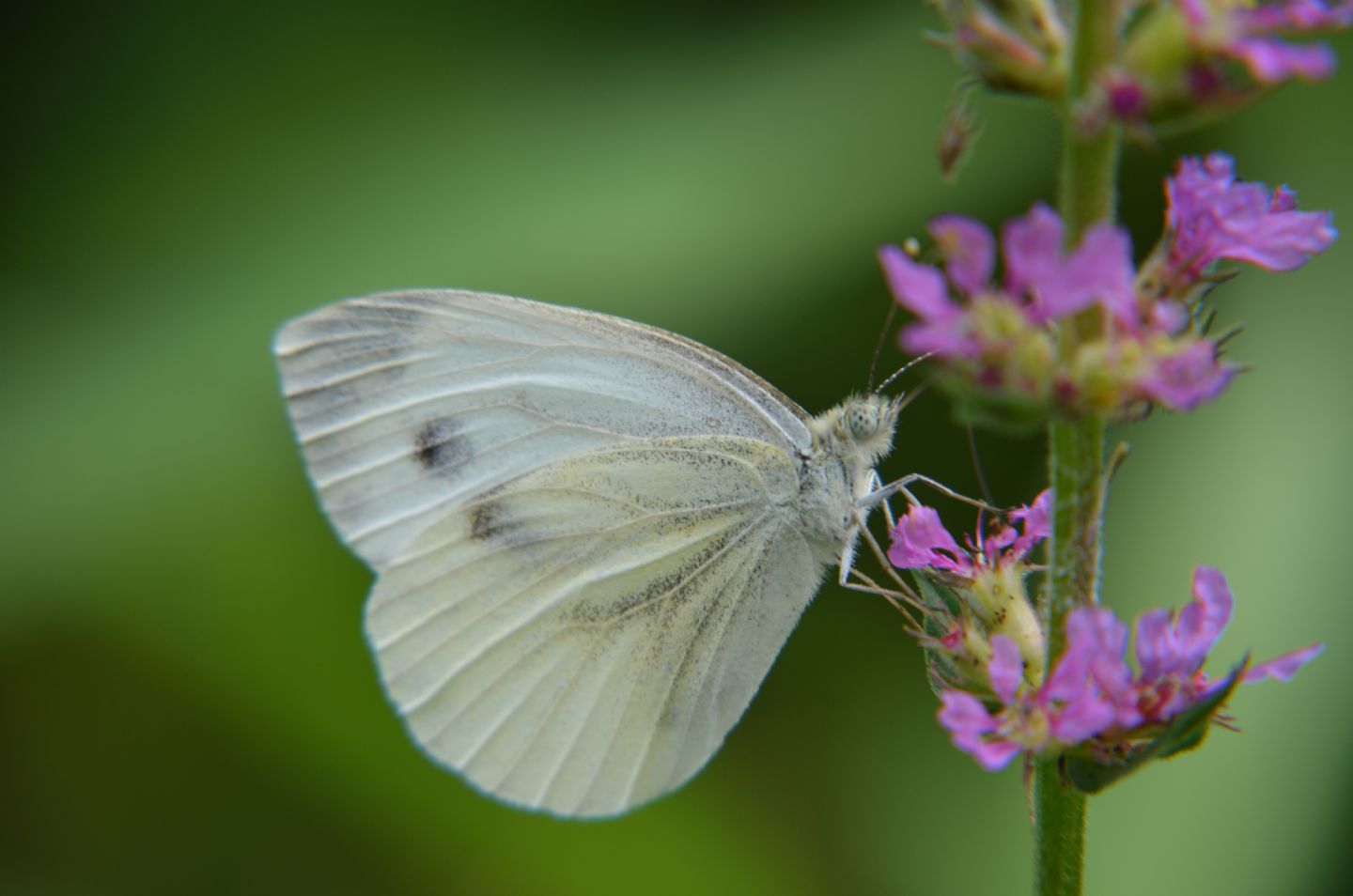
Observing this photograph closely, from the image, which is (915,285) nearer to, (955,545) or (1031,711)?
(1031,711)

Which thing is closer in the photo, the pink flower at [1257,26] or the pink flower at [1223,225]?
the pink flower at [1257,26]

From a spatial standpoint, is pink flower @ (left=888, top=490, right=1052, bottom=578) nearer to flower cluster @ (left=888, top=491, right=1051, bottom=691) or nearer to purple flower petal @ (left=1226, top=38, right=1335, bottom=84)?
flower cluster @ (left=888, top=491, right=1051, bottom=691)

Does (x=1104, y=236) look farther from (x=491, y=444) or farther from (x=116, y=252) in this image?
(x=116, y=252)

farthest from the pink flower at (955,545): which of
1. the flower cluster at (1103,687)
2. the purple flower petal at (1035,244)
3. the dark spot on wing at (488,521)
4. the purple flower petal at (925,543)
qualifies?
the dark spot on wing at (488,521)

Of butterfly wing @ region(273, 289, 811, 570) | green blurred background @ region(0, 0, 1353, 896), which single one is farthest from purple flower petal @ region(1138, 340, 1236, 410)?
green blurred background @ region(0, 0, 1353, 896)

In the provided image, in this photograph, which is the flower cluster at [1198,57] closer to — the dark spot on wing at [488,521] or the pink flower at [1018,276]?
the pink flower at [1018,276]

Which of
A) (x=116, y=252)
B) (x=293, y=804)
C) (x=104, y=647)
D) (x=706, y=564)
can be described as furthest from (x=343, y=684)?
(x=116, y=252)

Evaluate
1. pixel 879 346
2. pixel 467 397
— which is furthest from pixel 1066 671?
pixel 467 397
